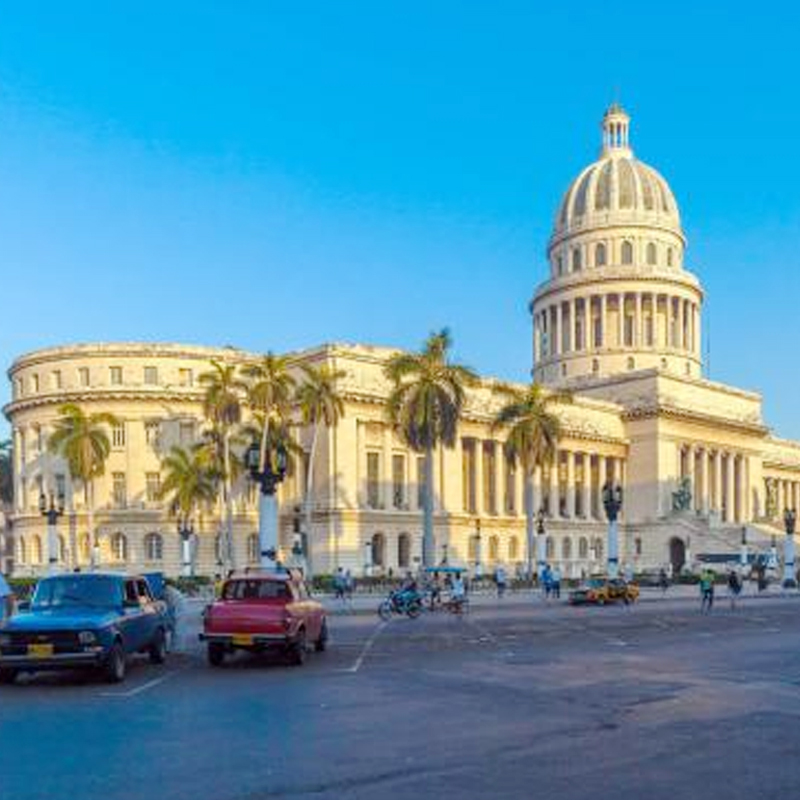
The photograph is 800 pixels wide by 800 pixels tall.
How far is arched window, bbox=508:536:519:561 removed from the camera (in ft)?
322

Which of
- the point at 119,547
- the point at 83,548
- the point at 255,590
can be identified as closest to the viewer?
the point at 255,590

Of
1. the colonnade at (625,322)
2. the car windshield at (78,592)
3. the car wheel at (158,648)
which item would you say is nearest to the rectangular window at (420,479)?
the colonnade at (625,322)

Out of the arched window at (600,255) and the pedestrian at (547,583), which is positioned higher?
the arched window at (600,255)

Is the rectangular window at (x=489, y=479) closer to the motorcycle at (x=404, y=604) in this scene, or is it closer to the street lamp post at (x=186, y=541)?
the street lamp post at (x=186, y=541)

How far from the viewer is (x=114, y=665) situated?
59.8ft

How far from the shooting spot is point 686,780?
421 inches

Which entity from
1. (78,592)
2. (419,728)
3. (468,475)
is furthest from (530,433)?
(419,728)

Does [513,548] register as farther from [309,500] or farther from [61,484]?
[61,484]

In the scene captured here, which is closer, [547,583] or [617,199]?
[547,583]

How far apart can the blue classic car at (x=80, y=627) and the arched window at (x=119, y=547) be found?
6437cm

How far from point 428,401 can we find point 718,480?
6443 centimetres

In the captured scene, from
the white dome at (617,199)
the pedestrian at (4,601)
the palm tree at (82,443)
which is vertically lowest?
the pedestrian at (4,601)

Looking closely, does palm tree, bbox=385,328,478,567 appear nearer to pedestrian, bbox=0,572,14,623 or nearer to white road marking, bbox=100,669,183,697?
pedestrian, bbox=0,572,14,623

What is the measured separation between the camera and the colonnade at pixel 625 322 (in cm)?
12838
